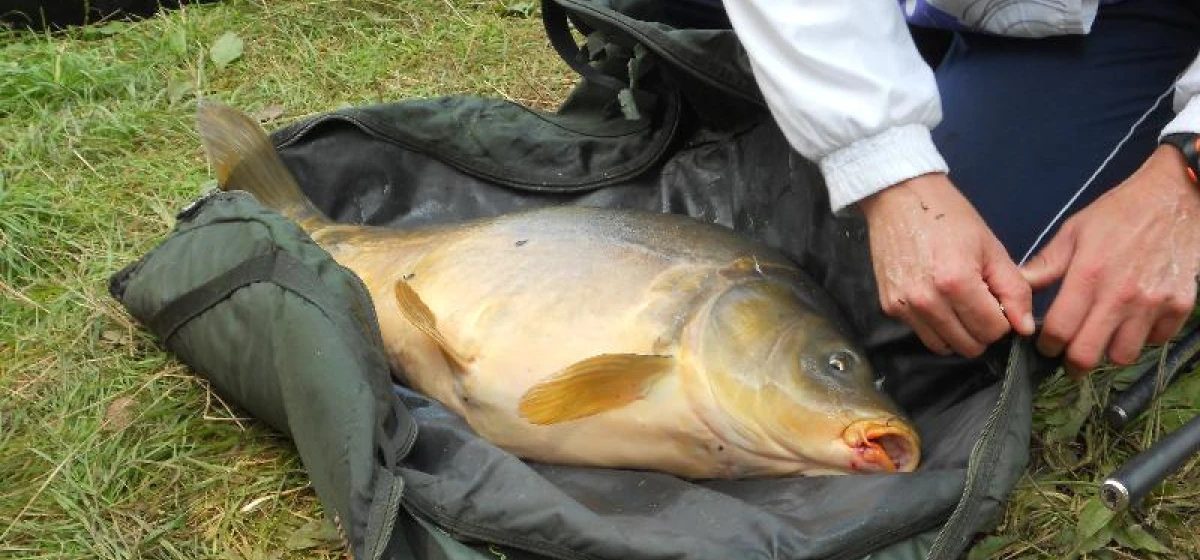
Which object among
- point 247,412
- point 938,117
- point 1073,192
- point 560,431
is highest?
point 938,117

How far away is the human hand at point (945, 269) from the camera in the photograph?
2014 millimetres

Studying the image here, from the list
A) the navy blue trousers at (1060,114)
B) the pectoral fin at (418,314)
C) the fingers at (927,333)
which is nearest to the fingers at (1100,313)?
the fingers at (927,333)

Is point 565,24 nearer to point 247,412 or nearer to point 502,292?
point 502,292

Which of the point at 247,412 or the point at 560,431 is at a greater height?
the point at 560,431

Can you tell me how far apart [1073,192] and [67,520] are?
75.9 inches

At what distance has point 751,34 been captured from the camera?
90.0 inches

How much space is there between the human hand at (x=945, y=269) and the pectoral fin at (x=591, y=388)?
418 mm

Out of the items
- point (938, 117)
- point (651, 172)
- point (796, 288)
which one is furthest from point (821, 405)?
point (651, 172)

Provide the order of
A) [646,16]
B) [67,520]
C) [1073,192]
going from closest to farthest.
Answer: [67,520] < [1073,192] < [646,16]

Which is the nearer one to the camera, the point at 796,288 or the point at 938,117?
the point at 938,117

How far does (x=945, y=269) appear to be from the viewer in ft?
6.59

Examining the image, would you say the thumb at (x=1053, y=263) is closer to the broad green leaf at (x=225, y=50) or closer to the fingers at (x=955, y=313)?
the fingers at (x=955, y=313)

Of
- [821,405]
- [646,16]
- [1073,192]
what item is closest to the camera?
[821,405]

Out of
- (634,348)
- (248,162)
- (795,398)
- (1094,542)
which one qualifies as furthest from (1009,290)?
(248,162)
